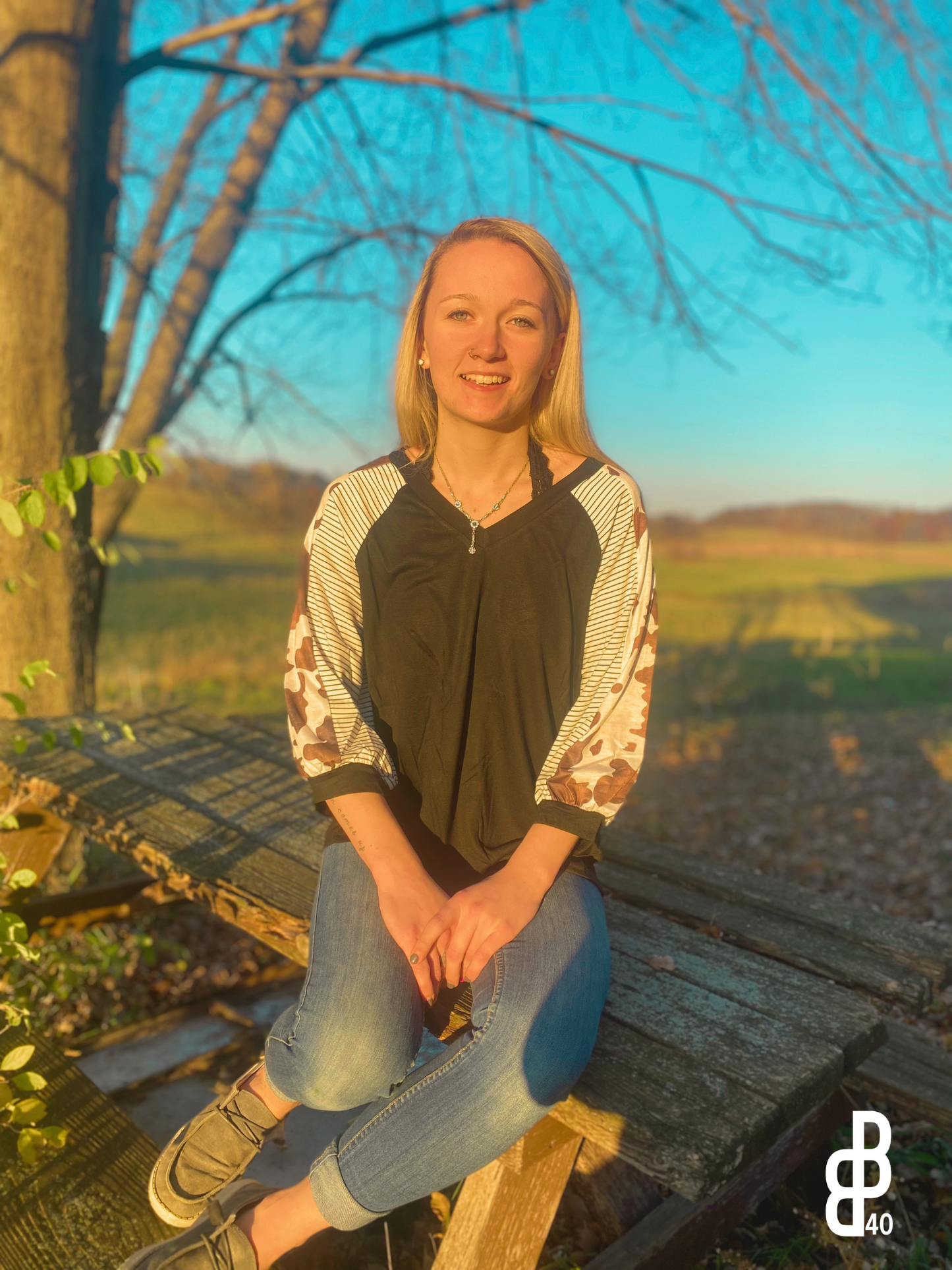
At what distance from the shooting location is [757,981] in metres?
2.21

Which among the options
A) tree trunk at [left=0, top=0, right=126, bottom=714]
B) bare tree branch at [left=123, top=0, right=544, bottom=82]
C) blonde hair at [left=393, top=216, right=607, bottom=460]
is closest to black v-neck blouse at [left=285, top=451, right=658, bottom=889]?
blonde hair at [left=393, top=216, right=607, bottom=460]

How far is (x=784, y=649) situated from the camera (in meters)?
24.2

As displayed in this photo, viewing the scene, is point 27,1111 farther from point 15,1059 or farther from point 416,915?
point 416,915

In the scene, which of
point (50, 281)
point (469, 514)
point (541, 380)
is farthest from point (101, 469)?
point (50, 281)

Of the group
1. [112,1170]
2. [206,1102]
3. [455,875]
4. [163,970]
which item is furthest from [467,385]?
[163,970]

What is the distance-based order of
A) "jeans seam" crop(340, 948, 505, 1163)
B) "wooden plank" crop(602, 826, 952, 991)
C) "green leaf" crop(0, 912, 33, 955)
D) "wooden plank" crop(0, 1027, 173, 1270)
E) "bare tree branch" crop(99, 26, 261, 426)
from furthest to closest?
"bare tree branch" crop(99, 26, 261, 426), "wooden plank" crop(602, 826, 952, 991), "green leaf" crop(0, 912, 33, 955), "wooden plank" crop(0, 1027, 173, 1270), "jeans seam" crop(340, 948, 505, 1163)

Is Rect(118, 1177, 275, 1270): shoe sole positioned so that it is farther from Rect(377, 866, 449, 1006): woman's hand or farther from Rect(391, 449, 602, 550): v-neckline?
Rect(391, 449, 602, 550): v-neckline

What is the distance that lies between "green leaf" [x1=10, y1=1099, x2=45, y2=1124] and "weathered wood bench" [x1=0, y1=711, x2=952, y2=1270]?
620 mm

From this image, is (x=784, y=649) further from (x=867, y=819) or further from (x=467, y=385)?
(x=467, y=385)

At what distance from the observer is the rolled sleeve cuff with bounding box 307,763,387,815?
2246 mm

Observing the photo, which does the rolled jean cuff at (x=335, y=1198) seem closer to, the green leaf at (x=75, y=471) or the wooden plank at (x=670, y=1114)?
the wooden plank at (x=670, y=1114)

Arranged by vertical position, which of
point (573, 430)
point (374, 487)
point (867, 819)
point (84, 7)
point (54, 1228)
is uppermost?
point (84, 7)

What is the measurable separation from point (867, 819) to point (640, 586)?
541cm

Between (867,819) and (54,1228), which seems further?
(867,819)
